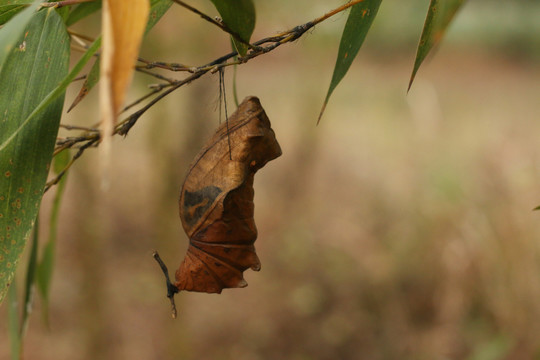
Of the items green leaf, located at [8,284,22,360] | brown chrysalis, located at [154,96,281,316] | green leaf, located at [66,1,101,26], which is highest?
green leaf, located at [66,1,101,26]

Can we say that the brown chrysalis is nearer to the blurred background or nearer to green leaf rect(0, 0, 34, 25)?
green leaf rect(0, 0, 34, 25)

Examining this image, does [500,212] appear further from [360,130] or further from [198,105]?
[360,130]

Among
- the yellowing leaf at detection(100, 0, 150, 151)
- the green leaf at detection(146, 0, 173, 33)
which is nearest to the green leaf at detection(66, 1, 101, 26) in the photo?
the green leaf at detection(146, 0, 173, 33)

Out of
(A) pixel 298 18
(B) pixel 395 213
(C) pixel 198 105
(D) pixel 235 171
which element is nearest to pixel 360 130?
(A) pixel 298 18

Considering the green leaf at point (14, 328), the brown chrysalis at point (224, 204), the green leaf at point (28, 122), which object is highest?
the green leaf at point (28, 122)

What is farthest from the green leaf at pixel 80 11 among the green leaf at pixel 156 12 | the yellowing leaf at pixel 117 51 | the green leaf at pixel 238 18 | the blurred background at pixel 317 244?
the blurred background at pixel 317 244

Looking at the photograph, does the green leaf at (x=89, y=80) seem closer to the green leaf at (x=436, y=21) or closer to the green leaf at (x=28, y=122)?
the green leaf at (x=28, y=122)
